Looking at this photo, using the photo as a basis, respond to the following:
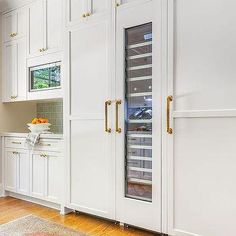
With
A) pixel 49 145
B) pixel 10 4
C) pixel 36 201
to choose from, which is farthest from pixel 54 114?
pixel 10 4

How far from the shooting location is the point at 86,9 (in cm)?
264

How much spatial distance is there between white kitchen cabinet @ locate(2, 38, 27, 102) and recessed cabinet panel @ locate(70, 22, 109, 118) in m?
0.97

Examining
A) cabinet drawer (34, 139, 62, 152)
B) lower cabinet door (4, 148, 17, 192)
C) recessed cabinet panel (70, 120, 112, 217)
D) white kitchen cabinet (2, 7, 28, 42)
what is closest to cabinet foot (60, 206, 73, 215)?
recessed cabinet panel (70, 120, 112, 217)

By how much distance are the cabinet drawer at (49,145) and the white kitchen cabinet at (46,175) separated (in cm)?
5

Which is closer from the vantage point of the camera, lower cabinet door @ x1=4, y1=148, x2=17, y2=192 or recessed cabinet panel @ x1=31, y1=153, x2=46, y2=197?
recessed cabinet panel @ x1=31, y1=153, x2=46, y2=197

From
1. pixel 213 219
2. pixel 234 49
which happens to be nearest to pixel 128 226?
pixel 213 219

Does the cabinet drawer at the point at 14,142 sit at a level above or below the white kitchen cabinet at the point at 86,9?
below

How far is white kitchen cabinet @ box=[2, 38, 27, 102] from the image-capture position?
11.1 ft

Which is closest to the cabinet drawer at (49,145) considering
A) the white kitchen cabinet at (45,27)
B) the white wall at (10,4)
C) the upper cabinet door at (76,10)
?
the white kitchen cabinet at (45,27)

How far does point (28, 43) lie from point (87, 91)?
126 centimetres

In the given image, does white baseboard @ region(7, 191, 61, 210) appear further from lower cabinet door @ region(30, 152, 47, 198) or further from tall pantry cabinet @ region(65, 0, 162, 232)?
tall pantry cabinet @ region(65, 0, 162, 232)

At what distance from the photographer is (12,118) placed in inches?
146

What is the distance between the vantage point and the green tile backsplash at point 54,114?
3.70m

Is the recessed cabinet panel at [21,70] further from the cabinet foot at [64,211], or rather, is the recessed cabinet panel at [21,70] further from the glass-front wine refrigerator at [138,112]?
the glass-front wine refrigerator at [138,112]
